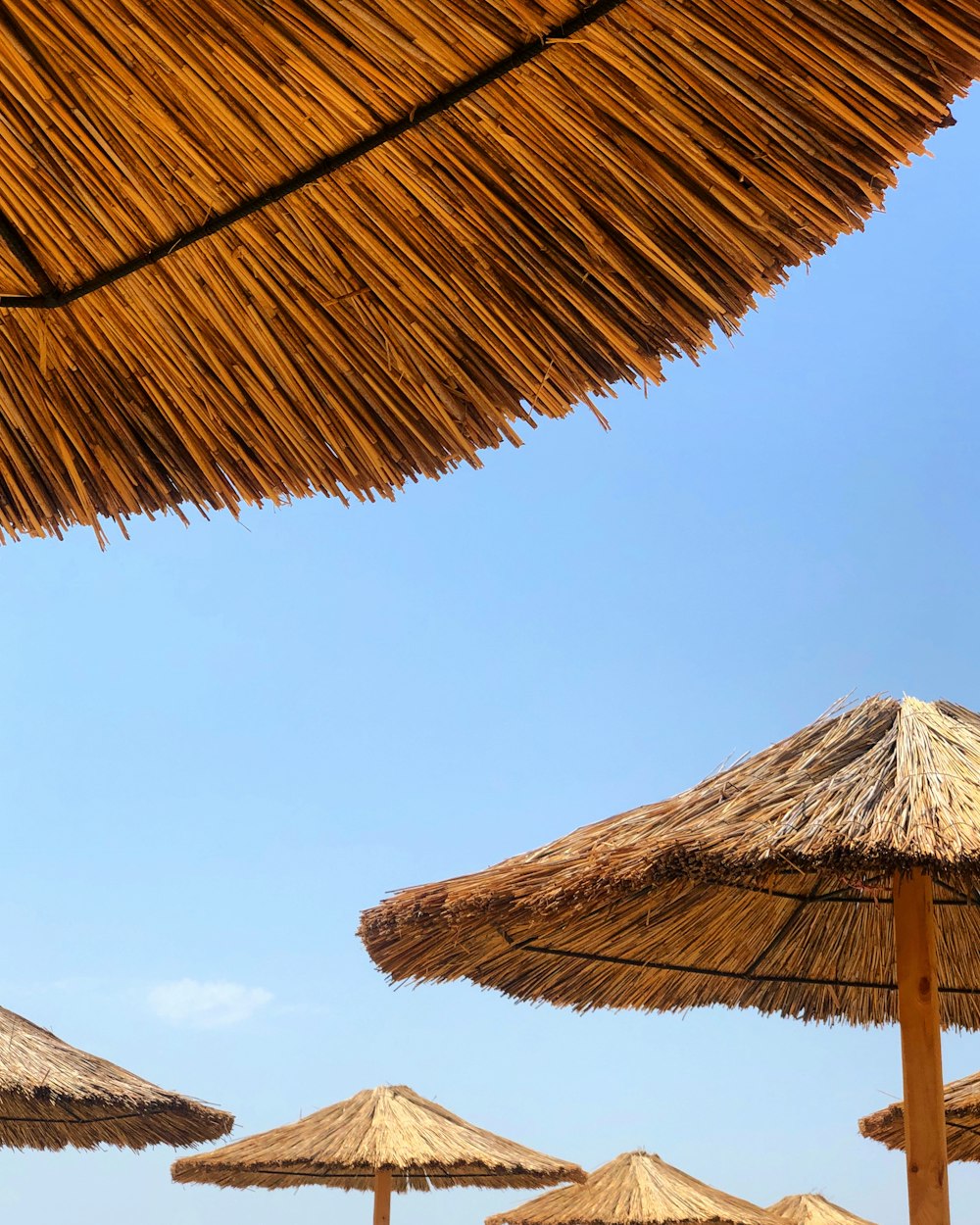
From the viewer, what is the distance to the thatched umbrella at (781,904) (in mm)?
2750

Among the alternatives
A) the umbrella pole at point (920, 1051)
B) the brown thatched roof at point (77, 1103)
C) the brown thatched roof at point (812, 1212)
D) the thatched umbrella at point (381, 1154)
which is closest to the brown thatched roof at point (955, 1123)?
the brown thatched roof at point (812, 1212)

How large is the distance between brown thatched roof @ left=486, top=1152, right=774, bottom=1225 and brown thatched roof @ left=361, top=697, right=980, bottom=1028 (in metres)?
3.46

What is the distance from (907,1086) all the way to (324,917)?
18.7 metres

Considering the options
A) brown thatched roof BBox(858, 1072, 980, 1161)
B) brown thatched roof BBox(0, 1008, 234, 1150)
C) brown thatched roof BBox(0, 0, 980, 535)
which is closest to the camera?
brown thatched roof BBox(0, 0, 980, 535)

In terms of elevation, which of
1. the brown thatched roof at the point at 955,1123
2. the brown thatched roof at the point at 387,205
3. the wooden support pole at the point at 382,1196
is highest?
the brown thatched roof at the point at 387,205

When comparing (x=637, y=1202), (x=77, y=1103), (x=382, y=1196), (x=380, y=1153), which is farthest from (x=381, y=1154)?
A: (x=77, y=1103)

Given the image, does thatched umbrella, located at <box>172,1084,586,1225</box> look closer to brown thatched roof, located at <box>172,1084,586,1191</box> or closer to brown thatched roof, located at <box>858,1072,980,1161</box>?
brown thatched roof, located at <box>172,1084,586,1191</box>

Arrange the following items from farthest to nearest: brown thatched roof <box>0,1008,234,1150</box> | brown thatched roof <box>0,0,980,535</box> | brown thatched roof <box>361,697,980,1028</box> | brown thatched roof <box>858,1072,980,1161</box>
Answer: brown thatched roof <box>0,1008,234,1150</box>
brown thatched roof <box>858,1072,980,1161</box>
brown thatched roof <box>361,697,980,1028</box>
brown thatched roof <box>0,0,980,535</box>

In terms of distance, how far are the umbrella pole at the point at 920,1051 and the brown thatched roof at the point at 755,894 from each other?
90mm

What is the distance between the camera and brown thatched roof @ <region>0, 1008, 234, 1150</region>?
5.73m

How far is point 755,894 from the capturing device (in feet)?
11.9

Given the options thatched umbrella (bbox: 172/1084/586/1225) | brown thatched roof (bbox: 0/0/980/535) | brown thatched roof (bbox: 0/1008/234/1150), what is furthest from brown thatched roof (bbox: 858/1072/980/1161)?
brown thatched roof (bbox: 0/0/980/535)

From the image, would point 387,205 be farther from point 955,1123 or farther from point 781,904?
point 955,1123

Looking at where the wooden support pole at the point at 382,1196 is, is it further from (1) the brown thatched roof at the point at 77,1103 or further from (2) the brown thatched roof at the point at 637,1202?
(1) the brown thatched roof at the point at 77,1103
